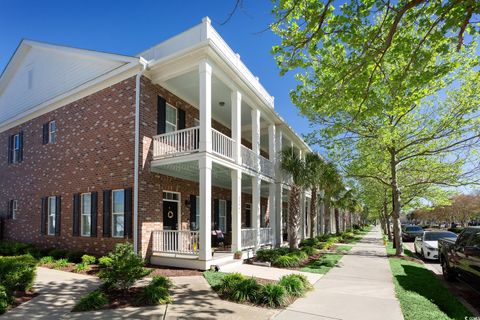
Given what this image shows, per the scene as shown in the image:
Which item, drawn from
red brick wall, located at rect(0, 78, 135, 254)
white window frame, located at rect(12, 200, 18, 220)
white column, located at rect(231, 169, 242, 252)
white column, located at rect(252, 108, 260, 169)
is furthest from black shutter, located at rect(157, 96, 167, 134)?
white window frame, located at rect(12, 200, 18, 220)

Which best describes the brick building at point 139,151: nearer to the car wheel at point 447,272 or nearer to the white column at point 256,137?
the white column at point 256,137

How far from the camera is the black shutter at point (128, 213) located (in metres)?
11.0

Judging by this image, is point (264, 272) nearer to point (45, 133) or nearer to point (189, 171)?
point (189, 171)

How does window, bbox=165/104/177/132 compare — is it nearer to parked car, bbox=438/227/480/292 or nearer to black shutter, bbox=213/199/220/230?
black shutter, bbox=213/199/220/230

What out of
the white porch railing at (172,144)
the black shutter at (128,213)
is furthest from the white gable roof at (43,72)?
the black shutter at (128,213)

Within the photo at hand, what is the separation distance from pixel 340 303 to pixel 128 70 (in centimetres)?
1038

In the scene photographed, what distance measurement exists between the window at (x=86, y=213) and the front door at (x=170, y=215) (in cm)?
295

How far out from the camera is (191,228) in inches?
557

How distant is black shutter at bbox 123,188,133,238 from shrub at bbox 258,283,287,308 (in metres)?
5.93

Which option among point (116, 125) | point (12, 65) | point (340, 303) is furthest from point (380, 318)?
point (12, 65)

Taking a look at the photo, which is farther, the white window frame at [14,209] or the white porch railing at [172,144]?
the white window frame at [14,209]

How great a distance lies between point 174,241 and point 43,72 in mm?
11770

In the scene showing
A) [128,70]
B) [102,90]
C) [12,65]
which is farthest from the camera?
[12,65]

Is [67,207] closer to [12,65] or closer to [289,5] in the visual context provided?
[12,65]
